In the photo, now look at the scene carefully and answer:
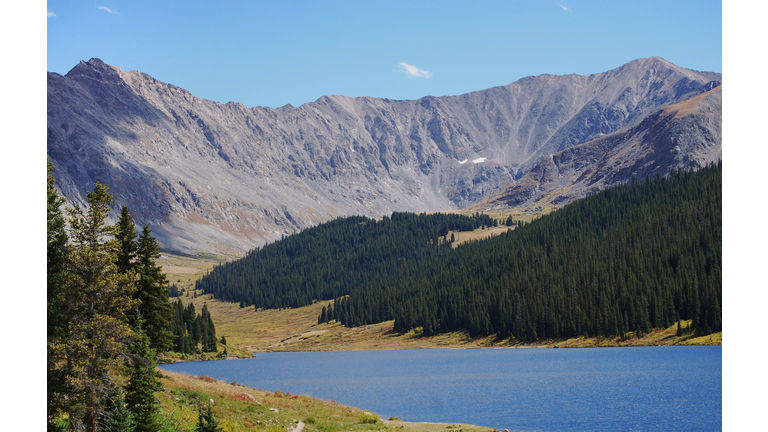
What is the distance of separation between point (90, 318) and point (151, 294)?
51.0 ft

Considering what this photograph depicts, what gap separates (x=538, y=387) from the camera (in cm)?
7156

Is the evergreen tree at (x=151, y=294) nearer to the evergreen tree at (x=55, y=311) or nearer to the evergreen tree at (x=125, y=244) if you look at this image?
the evergreen tree at (x=125, y=244)

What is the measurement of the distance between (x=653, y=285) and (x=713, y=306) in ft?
70.2

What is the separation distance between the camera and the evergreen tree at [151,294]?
152ft

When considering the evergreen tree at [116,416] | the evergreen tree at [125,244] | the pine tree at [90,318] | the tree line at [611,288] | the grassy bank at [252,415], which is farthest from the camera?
the tree line at [611,288]

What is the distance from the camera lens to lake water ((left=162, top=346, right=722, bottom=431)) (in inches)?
2016

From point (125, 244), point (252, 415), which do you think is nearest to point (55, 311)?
point (125, 244)

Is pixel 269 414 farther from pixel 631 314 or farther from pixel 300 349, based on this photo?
pixel 300 349

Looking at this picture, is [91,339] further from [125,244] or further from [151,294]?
[151,294]

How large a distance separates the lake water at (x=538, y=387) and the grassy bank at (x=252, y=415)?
1044 cm

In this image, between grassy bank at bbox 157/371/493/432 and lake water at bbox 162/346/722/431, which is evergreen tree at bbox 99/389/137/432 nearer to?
grassy bank at bbox 157/371/493/432

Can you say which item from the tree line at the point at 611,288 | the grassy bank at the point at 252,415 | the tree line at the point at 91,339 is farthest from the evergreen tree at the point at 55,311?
the tree line at the point at 611,288

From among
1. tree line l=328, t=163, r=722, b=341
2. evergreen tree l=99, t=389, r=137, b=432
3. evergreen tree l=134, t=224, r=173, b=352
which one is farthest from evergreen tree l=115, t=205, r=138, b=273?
tree line l=328, t=163, r=722, b=341
